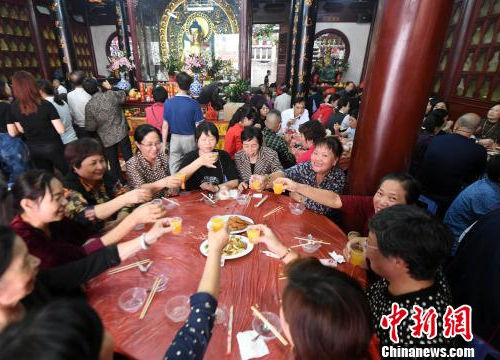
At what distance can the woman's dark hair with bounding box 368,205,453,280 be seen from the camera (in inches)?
52.0

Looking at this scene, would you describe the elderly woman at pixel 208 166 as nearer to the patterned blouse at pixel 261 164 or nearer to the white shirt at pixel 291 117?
the patterned blouse at pixel 261 164

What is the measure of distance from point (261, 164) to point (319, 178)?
2.46 feet

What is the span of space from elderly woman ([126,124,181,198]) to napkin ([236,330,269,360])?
1649 mm

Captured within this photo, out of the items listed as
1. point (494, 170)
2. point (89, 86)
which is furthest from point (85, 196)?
point (494, 170)

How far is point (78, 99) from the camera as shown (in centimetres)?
471

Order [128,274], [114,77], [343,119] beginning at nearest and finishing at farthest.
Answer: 1. [128,274]
2. [343,119]
3. [114,77]

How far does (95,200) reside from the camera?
2436 millimetres

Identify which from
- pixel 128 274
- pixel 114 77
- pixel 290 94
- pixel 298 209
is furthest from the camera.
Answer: pixel 114 77

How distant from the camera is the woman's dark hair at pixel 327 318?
85 cm

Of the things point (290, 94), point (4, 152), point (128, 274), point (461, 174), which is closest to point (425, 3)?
point (461, 174)

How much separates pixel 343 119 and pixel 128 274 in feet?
16.3

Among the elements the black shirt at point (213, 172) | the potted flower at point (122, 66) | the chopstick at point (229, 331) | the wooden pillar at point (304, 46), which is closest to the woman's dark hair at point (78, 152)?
the black shirt at point (213, 172)

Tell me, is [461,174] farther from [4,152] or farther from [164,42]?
[164,42]

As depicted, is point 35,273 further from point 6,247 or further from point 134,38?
point 134,38
